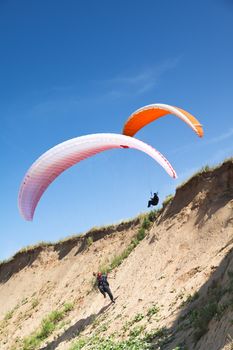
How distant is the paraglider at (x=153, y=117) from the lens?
61.3ft

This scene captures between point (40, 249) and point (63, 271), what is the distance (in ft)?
14.5

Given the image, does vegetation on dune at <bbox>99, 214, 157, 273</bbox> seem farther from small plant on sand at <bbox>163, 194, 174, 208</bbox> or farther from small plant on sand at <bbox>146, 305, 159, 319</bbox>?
small plant on sand at <bbox>146, 305, 159, 319</bbox>

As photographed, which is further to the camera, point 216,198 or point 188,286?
point 216,198

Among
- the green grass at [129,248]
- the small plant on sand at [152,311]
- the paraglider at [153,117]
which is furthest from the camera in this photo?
the green grass at [129,248]

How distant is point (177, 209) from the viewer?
23.1 metres

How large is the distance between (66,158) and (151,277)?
6751 mm

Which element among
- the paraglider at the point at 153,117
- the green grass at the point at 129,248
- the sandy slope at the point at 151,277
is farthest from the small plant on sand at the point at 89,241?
the paraglider at the point at 153,117

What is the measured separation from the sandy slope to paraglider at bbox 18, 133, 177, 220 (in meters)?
3.20

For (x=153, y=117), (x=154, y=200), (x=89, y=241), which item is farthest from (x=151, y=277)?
(x=89, y=241)

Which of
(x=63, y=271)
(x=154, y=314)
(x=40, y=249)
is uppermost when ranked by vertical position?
(x=40, y=249)

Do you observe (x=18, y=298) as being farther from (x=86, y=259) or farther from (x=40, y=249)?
(x=86, y=259)

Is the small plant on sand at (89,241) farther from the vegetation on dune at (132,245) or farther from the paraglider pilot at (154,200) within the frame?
the paraglider pilot at (154,200)

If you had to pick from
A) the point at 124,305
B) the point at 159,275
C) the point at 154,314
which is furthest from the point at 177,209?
the point at 154,314

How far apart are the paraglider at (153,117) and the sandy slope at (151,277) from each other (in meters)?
3.60
